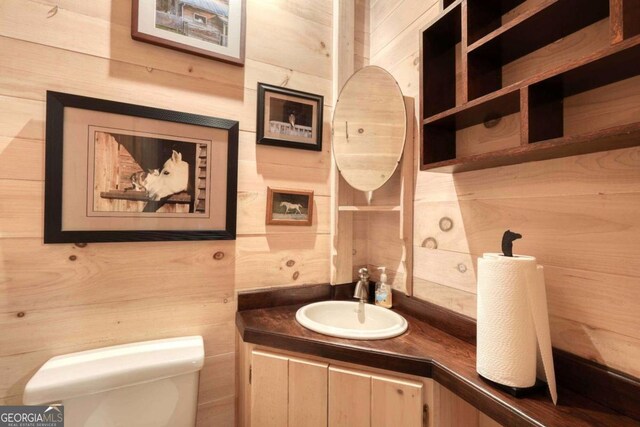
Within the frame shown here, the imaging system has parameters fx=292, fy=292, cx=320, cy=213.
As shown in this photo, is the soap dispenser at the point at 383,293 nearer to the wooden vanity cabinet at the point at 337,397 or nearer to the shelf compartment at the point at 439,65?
the wooden vanity cabinet at the point at 337,397

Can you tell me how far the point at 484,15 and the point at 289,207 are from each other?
90 centimetres

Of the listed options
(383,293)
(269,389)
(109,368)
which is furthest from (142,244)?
(383,293)

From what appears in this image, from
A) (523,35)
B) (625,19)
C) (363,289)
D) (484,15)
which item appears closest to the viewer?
(625,19)

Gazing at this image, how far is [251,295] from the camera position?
1.16 m

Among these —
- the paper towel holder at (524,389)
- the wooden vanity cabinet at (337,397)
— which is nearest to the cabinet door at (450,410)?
the wooden vanity cabinet at (337,397)

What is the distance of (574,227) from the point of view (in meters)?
0.67

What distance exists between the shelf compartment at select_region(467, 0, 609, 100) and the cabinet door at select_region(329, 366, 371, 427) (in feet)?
2.75

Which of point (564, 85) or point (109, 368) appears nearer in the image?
point (564, 85)

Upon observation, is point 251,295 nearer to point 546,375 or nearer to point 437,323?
point 437,323

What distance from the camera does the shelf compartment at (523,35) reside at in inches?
24.2

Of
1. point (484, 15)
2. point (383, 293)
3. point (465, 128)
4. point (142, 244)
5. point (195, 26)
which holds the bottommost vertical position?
point (383, 293)

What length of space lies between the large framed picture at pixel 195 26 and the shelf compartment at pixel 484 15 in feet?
2.61
